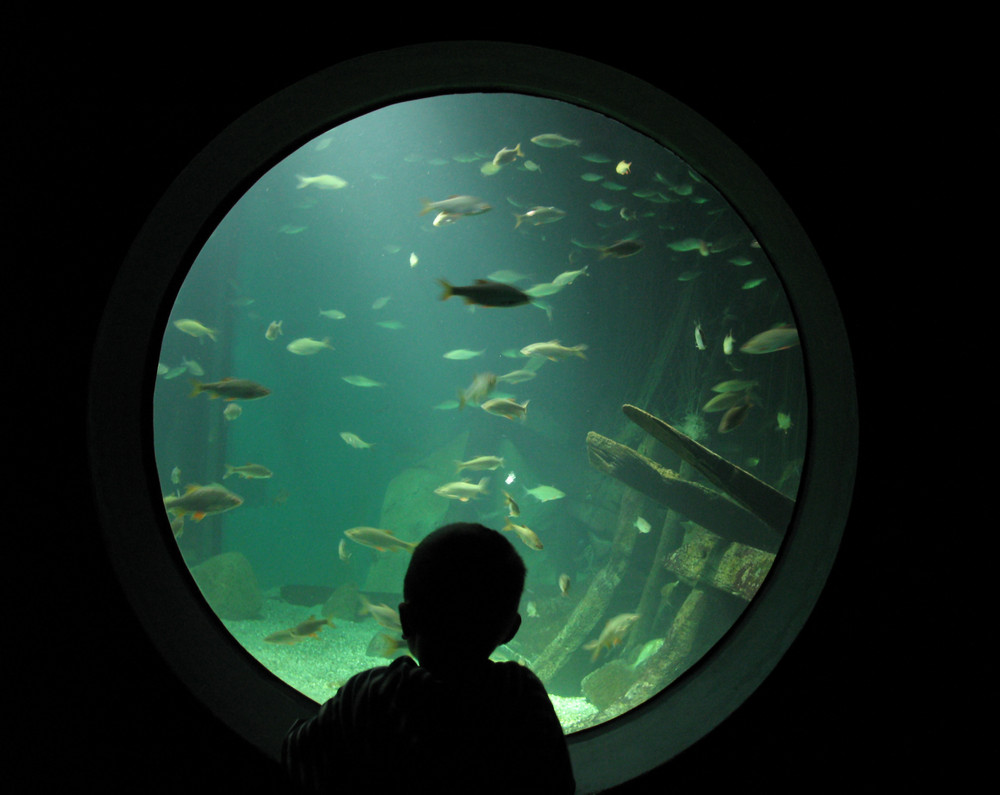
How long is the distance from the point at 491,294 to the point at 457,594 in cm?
288

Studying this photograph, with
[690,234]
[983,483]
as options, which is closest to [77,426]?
[983,483]

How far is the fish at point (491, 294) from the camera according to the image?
3.57 metres

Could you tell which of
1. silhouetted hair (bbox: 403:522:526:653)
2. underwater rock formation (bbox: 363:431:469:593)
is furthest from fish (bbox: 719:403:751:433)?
underwater rock formation (bbox: 363:431:469:593)

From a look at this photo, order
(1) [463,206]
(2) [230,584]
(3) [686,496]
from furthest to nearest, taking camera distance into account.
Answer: (2) [230,584] → (3) [686,496] → (1) [463,206]

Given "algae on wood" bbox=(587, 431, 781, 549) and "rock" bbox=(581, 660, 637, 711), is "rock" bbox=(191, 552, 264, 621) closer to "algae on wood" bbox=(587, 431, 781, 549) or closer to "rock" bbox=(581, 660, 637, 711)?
"rock" bbox=(581, 660, 637, 711)

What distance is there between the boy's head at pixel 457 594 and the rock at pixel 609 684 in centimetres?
835

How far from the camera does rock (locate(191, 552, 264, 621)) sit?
42.5 feet

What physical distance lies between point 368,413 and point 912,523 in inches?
1605

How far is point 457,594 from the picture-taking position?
101 centimetres

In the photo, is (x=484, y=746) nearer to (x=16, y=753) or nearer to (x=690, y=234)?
(x=16, y=753)

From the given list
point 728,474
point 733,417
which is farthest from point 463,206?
point 728,474

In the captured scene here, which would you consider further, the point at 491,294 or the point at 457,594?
the point at 491,294

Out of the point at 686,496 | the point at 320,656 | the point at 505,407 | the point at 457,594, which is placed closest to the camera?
the point at 457,594

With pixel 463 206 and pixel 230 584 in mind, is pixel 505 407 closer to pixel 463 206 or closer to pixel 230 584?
pixel 463 206
